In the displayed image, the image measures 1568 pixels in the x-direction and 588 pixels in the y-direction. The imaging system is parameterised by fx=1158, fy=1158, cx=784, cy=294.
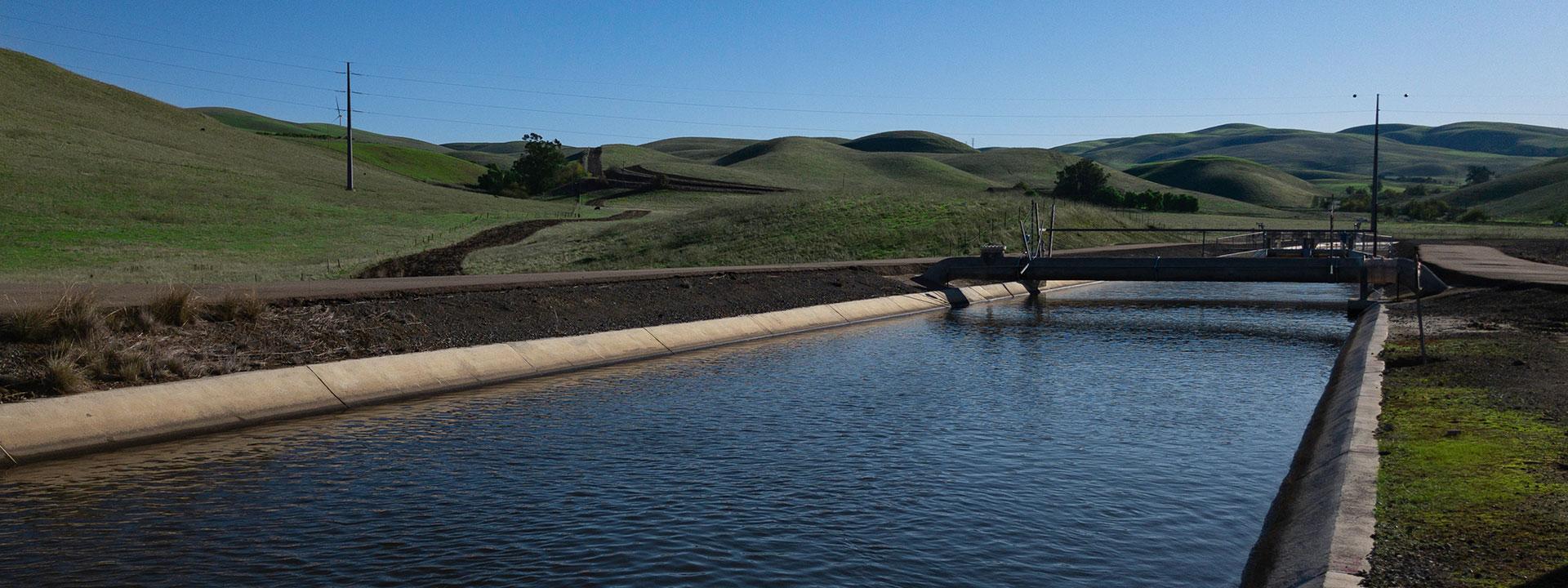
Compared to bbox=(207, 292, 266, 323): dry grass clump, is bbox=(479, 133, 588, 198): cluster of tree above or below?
above

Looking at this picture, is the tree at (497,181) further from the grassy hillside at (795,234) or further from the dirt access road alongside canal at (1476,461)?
the dirt access road alongside canal at (1476,461)

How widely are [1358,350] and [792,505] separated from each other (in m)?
15.7

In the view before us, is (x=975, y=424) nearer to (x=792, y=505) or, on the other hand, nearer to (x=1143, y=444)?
(x=1143, y=444)

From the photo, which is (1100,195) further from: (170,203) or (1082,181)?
(170,203)

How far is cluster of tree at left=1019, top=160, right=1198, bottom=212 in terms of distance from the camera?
153125mm

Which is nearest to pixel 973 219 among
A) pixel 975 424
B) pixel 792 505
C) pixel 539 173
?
pixel 975 424

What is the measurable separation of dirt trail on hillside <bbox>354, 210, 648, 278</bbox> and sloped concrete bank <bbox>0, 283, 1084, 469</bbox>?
22777 millimetres

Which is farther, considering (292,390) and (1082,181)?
(1082,181)

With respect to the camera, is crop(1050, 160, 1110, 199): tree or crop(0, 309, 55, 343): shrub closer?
crop(0, 309, 55, 343): shrub

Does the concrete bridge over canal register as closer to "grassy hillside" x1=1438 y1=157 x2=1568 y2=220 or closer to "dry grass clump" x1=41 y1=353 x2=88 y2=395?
"dry grass clump" x1=41 y1=353 x2=88 y2=395

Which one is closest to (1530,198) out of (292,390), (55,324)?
(292,390)

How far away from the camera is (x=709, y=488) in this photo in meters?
13.6

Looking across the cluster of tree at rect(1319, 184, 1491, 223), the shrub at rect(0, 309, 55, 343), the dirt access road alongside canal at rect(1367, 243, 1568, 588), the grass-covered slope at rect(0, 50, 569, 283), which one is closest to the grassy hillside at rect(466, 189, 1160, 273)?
the grass-covered slope at rect(0, 50, 569, 283)

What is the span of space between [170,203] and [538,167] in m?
103
